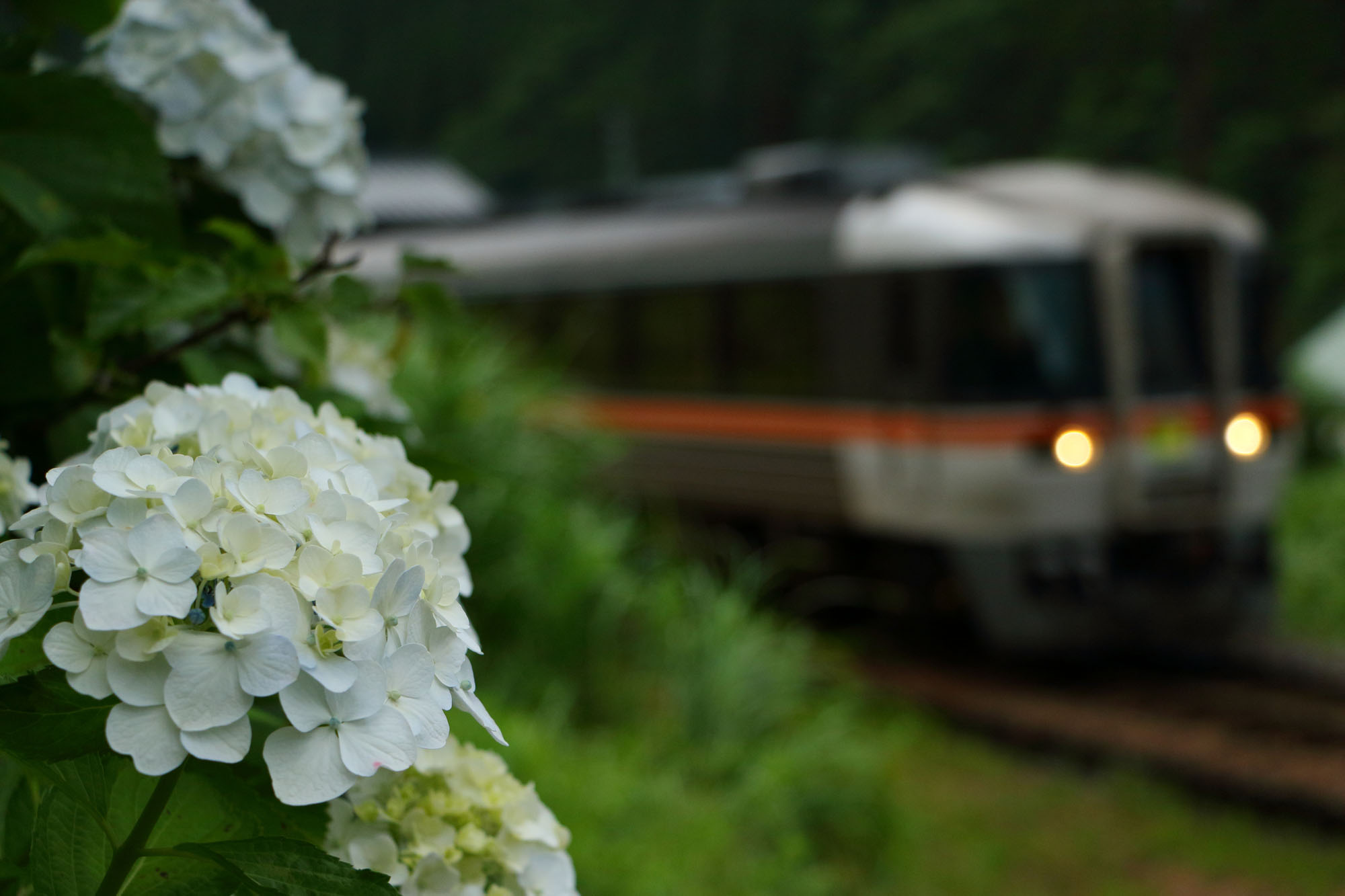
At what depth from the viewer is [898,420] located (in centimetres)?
744

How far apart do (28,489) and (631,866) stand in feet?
7.67

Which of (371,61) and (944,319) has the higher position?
(371,61)

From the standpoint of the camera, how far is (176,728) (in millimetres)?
685

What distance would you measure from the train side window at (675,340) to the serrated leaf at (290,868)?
799 cm

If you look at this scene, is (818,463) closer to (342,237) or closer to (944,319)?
(944,319)

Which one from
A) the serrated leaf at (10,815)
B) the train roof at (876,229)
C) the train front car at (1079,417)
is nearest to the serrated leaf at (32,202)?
the serrated leaf at (10,815)

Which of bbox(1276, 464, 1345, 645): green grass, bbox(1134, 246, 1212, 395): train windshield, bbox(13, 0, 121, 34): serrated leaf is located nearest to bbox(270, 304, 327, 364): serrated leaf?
bbox(13, 0, 121, 34): serrated leaf

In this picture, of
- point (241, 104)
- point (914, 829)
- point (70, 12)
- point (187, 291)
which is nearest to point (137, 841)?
point (187, 291)

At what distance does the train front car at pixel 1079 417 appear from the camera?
7121 millimetres

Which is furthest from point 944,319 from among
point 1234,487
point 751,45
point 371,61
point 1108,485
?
point 371,61

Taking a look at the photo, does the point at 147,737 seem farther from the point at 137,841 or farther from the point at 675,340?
the point at 675,340

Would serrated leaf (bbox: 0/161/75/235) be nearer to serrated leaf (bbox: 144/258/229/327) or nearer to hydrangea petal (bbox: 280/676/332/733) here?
serrated leaf (bbox: 144/258/229/327)

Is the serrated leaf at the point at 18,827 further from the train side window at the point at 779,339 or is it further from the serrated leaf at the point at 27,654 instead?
the train side window at the point at 779,339

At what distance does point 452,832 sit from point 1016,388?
21.6 ft
